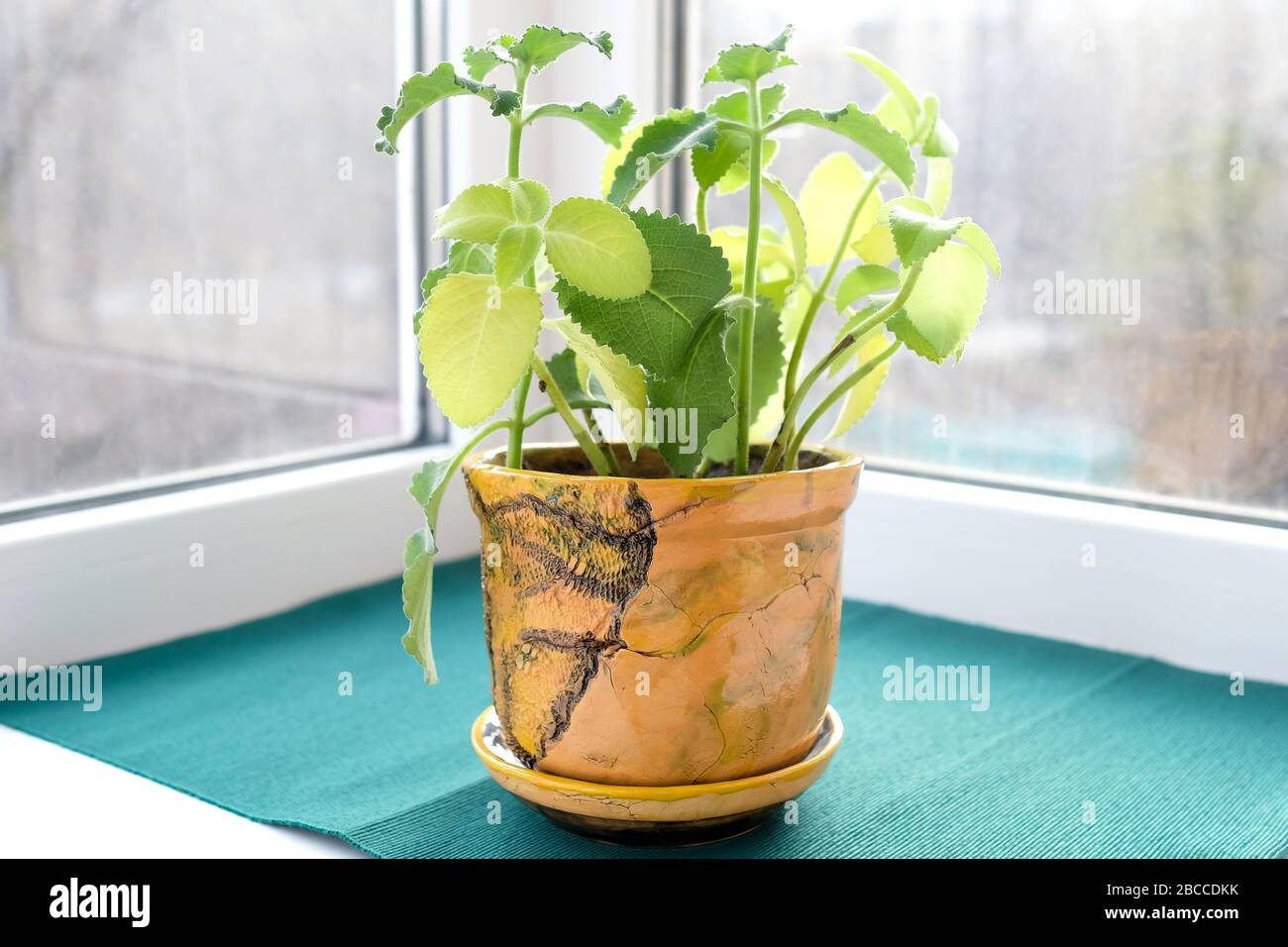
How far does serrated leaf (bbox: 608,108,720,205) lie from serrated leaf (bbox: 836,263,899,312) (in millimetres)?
142

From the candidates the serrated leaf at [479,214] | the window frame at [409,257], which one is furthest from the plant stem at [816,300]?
the window frame at [409,257]

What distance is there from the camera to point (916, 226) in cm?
67

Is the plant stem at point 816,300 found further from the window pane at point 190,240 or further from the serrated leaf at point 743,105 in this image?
the window pane at point 190,240

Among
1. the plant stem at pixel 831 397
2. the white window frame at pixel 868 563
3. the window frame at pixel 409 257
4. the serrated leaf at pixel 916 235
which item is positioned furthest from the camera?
the window frame at pixel 409 257

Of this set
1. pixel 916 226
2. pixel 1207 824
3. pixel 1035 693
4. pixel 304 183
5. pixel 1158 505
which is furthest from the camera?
pixel 304 183

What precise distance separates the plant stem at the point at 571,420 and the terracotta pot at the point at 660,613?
5 centimetres

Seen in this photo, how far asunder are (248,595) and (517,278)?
28.3 inches

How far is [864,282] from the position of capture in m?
0.82

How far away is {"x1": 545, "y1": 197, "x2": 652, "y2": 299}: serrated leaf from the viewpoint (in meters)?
0.67

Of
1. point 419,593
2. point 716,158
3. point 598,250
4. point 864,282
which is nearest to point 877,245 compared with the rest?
point 864,282

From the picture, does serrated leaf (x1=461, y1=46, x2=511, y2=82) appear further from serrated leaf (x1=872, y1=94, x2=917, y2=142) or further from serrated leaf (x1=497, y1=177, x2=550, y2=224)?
serrated leaf (x1=872, y1=94, x2=917, y2=142)

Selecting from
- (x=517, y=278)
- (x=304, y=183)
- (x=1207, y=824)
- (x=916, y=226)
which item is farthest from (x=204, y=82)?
(x=1207, y=824)

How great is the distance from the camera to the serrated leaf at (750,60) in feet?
2.30
